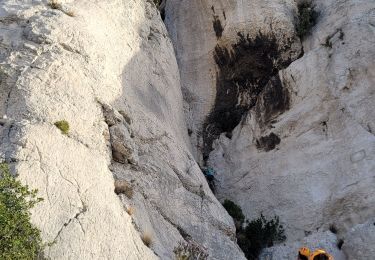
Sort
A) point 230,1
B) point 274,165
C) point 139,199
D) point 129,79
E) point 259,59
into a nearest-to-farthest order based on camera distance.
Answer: point 139,199 < point 129,79 < point 274,165 < point 259,59 < point 230,1

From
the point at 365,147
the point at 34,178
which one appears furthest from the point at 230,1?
the point at 34,178

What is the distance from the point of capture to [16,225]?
9.77 m

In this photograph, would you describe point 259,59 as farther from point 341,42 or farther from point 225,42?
point 341,42

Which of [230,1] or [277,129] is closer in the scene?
[277,129]

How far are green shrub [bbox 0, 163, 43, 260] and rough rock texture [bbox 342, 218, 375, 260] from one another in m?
9.64

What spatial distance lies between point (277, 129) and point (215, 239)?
6782 millimetres

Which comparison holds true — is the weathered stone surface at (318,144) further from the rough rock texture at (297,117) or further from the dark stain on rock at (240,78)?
the dark stain on rock at (240,78)

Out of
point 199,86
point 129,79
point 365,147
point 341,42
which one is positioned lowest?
point 199,86

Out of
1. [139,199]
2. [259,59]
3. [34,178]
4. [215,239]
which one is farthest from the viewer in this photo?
[259,59]

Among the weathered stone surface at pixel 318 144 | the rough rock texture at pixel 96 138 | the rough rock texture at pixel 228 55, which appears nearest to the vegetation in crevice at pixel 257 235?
the weathered stone surface at pixel 318 144

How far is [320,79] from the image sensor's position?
20.8 meters

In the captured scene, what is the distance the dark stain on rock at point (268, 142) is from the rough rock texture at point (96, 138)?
3014 millimetres

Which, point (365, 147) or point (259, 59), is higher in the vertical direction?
point (365, 147)

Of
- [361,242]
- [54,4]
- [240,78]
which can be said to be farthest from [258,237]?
[54,4]
